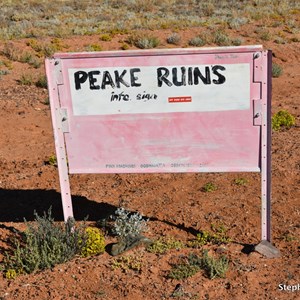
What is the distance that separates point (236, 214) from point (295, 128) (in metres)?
4.23

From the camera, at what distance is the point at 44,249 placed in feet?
17.1

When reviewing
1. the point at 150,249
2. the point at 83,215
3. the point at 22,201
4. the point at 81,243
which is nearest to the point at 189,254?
the point at 150,249

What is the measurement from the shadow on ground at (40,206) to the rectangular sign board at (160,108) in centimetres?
135

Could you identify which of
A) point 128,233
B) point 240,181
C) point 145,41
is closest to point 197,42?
point 145,41

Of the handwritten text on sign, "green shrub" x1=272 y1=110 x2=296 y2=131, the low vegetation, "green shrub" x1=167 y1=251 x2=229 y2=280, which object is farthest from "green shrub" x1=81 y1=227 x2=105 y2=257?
"green shrub" x1=272 y1=110 x2=296 y2=131

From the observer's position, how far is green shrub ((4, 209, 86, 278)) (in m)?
5.14

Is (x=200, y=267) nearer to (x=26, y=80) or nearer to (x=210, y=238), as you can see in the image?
(x=210, y=238)

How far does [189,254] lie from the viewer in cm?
534

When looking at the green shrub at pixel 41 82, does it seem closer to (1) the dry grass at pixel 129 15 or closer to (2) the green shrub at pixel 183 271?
(1) the dry grass at pixel 129 15

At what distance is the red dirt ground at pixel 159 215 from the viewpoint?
16.0 feet

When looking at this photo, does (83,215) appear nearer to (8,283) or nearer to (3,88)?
(8,283)

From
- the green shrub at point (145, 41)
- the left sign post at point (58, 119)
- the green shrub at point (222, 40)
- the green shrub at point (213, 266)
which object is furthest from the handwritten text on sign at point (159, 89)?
the green shrub at point (222, 40)

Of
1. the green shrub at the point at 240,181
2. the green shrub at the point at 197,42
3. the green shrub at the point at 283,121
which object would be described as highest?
the green shrub at the point at 240,181

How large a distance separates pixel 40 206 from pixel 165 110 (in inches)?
105
